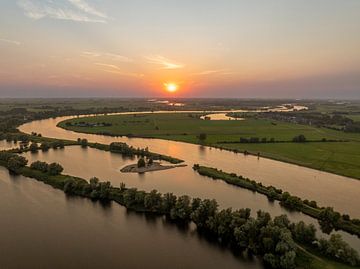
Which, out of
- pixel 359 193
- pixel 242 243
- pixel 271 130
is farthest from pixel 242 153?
pixel 242 243

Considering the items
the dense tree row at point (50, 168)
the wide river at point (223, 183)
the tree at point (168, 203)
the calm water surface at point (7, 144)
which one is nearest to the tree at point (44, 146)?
the wide river at point (223, 183)

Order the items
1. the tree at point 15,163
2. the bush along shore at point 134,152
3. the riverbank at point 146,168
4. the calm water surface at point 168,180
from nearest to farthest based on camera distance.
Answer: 1. the calm water surface at point 168,180
2. the tree at point 15,163
3. the riverbank at point 146,168
4. the bush along shore at point 134,152

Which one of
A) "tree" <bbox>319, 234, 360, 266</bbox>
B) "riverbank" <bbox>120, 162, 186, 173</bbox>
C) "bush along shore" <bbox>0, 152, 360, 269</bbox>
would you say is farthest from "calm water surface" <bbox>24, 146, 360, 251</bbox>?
"bush along shore" <bbox>0, 152, 360, 269</bbox>

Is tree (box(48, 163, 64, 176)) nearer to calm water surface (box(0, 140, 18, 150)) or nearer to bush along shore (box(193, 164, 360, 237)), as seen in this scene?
bush along shore (box(193, 164, 360, 237))

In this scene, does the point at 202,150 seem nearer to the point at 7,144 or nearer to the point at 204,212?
the point at 204,212

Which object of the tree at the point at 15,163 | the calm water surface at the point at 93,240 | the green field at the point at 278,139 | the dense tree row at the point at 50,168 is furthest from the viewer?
the green field at the point at 278,139

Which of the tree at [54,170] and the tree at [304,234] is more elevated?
the tree at [54,170]

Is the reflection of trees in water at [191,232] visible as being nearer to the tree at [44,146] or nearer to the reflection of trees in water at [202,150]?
the reflection of trees in water at [202,150]
